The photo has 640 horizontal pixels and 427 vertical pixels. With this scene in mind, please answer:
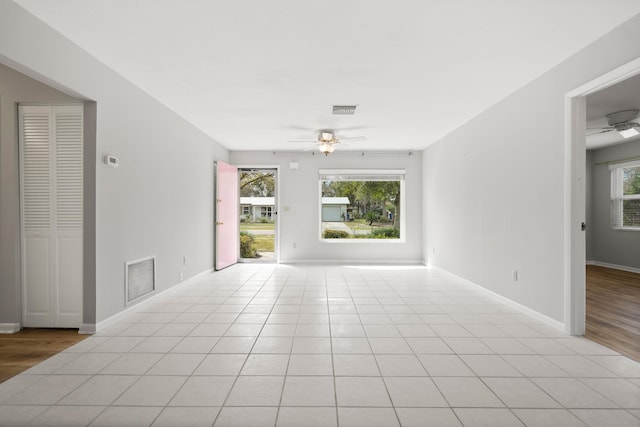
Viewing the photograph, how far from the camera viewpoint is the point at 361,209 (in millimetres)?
7195

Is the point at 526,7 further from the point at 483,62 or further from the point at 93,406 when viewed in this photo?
the point at 93,406

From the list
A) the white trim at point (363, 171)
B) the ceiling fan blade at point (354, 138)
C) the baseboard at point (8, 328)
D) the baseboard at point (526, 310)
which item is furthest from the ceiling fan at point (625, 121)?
the baseboard at point (8, 328)

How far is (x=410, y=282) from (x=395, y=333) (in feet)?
7.35

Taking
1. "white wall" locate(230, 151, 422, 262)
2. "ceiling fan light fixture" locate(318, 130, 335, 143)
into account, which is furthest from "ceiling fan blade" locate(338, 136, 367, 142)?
"white wall" locate(230, 151, 422, 262)

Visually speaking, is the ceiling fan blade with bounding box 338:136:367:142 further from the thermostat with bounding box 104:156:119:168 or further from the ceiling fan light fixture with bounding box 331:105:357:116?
the thermostat with bounding box 104:156:119:168

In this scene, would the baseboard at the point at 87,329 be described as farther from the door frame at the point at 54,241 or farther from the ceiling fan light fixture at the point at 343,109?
the ceiling fan light fixture at the point at 343,109

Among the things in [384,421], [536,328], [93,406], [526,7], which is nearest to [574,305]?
[536,328]

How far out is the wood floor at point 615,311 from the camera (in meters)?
2.65

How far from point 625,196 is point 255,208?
758 cm

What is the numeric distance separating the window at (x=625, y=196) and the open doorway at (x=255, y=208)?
7.04 meters

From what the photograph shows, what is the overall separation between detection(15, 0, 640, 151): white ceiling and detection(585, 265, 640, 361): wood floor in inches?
99.8

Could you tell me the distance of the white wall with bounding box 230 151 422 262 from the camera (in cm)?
681

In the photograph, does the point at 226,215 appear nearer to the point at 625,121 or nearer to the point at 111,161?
the point at 111,161

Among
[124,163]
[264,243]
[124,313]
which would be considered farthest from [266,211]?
[124,313]
